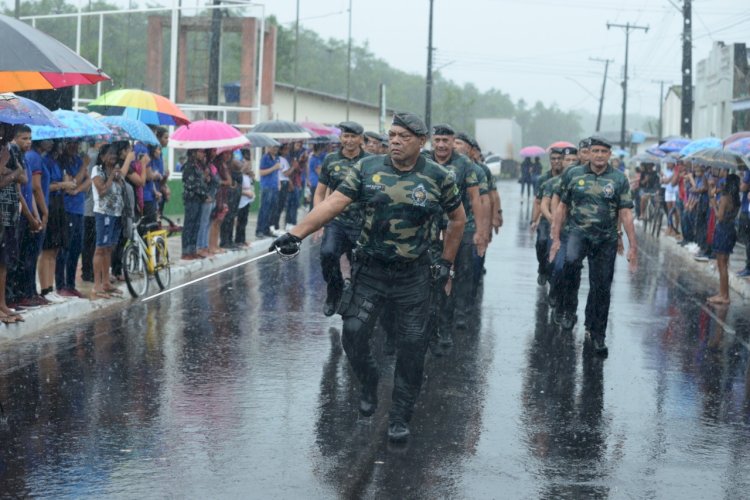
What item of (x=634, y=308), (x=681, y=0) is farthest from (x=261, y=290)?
(x=681, y=0)

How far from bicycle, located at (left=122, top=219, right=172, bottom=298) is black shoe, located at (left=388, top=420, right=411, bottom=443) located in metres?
6.40

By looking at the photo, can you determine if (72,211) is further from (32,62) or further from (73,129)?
(32,62)

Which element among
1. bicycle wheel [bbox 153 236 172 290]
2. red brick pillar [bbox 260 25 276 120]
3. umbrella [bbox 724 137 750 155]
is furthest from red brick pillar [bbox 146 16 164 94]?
umbrella [bbox 724 137 750 155]

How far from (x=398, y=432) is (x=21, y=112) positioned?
3824 mm

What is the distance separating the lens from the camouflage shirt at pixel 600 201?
10430 millimetres

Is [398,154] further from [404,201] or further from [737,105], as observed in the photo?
[737,105]

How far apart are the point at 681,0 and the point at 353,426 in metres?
31.6

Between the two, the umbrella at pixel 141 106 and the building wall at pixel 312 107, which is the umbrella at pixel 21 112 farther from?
the building wall at pixel 312 107

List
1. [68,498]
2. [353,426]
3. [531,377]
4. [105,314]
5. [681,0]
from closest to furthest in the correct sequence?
[68,498], [353,426], [531,377], [105,314], [681,0]

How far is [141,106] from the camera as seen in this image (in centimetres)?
1507

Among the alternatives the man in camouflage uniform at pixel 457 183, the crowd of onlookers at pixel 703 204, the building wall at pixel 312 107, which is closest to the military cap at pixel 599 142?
the man in camouflage uniform at pixel 457 183

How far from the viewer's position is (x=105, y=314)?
12.0 m

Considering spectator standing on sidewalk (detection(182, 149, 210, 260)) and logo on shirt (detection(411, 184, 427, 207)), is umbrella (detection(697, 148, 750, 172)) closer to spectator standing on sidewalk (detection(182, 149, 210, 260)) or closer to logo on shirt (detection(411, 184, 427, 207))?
spectator standing on sidewalk (detection(182, 149, 210, 260))

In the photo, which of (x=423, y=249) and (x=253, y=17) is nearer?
(x=423, y=249)
